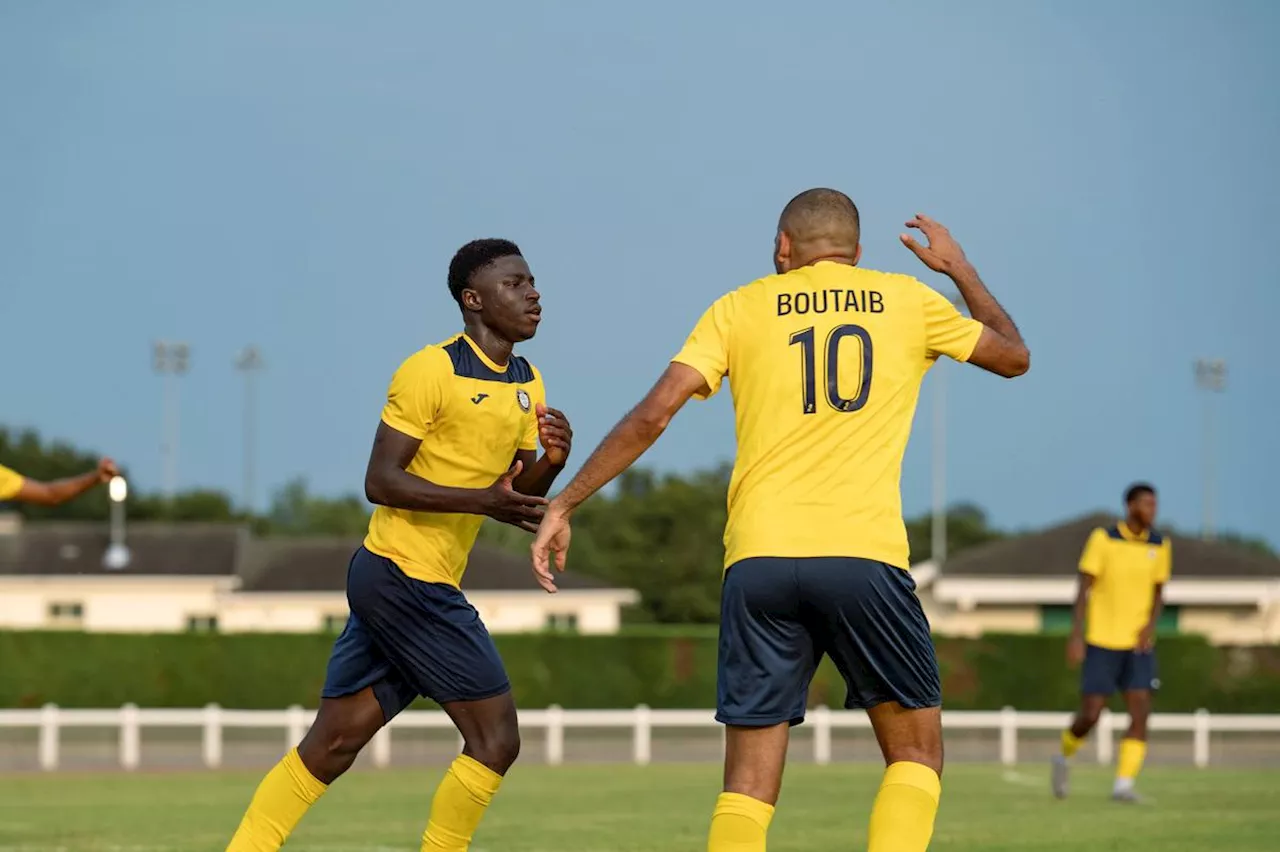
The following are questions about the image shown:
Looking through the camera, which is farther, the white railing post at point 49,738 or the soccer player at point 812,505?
the white railing post at point 49,738

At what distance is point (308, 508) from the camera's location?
15200 centimetres

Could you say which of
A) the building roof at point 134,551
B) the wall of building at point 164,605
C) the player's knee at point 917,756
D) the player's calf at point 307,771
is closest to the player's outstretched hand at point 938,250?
the player's knee at point 917,756

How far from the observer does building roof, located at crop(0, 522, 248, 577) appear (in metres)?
74.0

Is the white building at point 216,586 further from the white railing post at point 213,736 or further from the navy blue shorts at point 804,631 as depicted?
the navy blue shorts at point 804,631

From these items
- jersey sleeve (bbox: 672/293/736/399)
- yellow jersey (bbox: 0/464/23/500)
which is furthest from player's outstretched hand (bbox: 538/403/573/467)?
yellow jersey (bbox: 0/464/23/500)

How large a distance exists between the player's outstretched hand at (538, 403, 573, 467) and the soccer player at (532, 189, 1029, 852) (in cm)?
136

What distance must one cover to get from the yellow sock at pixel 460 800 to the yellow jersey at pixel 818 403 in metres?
1.95

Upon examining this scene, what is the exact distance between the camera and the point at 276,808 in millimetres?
8344

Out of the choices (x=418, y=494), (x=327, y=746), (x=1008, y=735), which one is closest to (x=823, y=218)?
Answer: (x=418, y=494)

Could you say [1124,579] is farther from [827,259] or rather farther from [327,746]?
[827,259]

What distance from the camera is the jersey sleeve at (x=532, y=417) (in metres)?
8.65

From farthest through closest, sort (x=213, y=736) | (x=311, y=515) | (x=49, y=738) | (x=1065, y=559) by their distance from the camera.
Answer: (x=311, y=515), (x=1065, y=559), (x=213, y=736), (x=49, y=738)

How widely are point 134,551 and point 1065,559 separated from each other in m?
34.4

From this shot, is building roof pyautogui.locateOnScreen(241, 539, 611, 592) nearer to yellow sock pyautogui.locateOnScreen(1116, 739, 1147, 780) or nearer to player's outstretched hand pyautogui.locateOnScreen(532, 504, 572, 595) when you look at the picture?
yellow sock pyautogui.locateOnScreen(1116, 739, 1147, 780)
